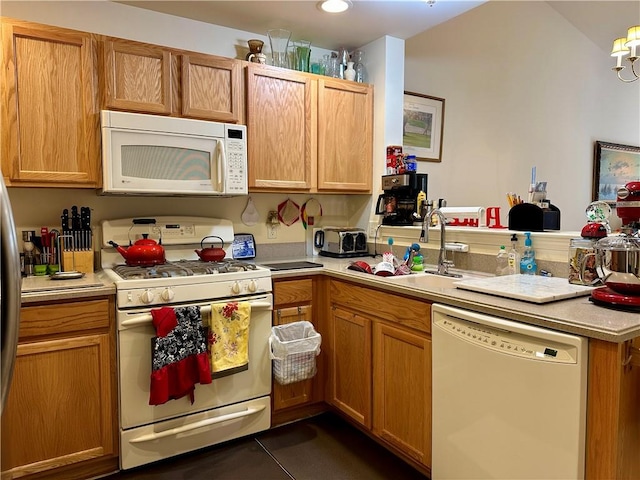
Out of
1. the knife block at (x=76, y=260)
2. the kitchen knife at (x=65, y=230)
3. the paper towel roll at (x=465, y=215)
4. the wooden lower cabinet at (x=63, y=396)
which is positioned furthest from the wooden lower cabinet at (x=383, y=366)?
the kitchen knife at (x=65, y=230)

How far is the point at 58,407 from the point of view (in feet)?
6.25

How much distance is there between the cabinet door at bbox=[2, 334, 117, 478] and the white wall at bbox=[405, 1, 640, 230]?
8.91ft

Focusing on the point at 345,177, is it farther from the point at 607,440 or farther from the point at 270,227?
the point at 607,440

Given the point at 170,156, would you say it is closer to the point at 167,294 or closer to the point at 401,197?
the point at 167,294

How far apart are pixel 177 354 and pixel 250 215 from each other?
1167 millimetres

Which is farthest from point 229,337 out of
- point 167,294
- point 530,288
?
point 530,288

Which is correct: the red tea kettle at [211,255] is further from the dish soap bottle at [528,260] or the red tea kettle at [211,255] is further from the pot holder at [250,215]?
the dish soap bottle at [528,260]

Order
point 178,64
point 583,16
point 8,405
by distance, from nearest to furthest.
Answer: point 8,405
point 178,64
point 583,16

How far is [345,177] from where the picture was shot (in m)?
2.99

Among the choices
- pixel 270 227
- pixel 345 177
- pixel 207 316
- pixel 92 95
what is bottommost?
pixel 207 316

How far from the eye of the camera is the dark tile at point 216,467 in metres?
2.04

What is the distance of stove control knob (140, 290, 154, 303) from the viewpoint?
1.99 meters

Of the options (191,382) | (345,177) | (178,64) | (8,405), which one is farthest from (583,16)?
(8,405)

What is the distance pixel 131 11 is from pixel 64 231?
1.30 metres
